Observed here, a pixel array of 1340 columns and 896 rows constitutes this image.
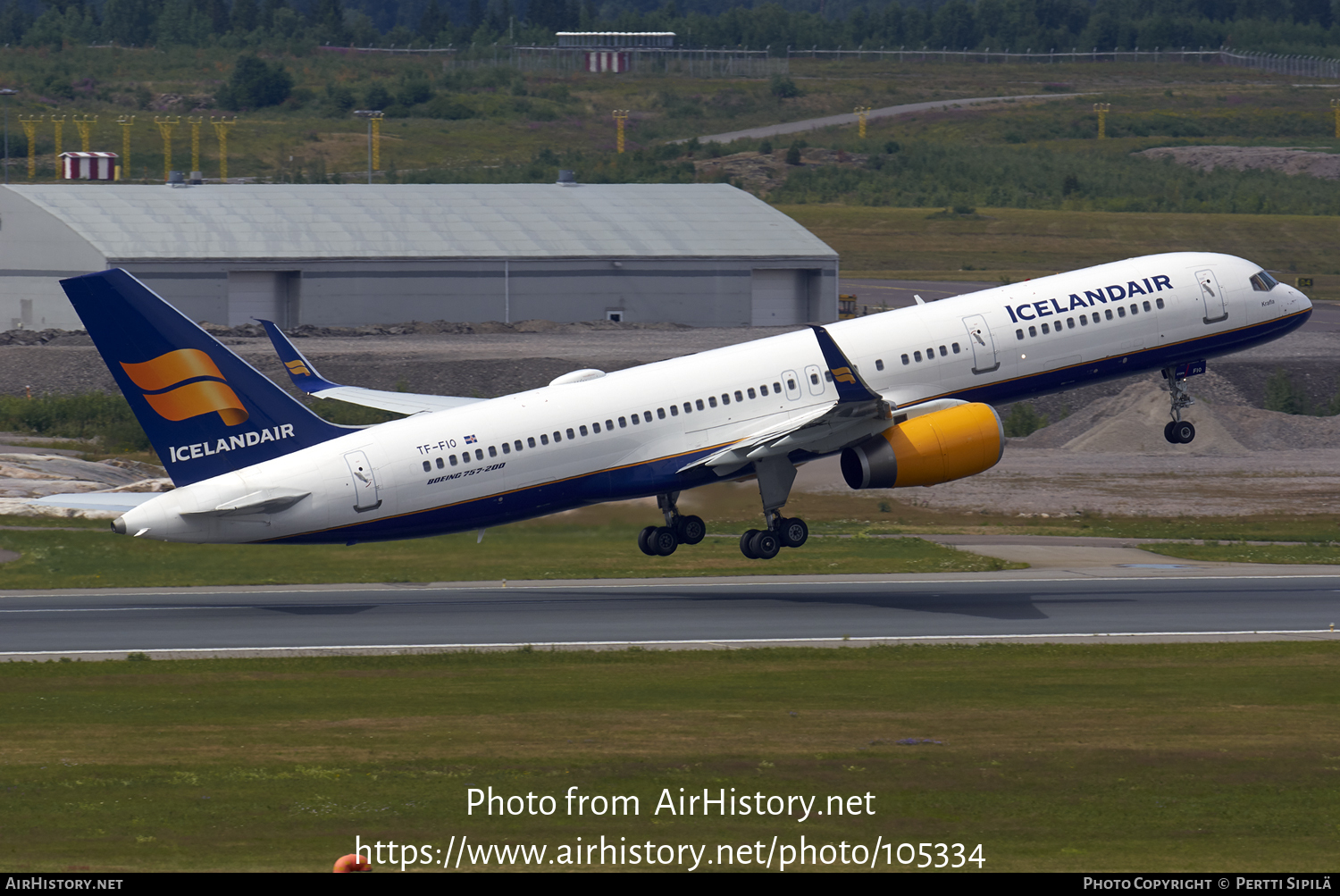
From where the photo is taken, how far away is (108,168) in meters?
137

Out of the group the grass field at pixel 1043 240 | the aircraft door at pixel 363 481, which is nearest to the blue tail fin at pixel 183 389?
the aircraft door at pixel 363 481

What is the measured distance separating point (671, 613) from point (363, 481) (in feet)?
28.7

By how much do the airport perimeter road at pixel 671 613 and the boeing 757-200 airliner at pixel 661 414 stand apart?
231 centimetres

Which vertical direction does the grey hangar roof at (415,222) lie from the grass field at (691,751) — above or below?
above

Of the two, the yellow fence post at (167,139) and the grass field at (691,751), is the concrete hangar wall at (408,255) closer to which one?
the yellow fence post at (167,139)

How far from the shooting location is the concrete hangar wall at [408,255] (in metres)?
100

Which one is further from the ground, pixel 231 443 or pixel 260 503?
pixel 231 443

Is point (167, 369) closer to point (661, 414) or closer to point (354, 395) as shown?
point (354, 395)

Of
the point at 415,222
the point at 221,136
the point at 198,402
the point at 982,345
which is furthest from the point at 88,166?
the point at 982,345

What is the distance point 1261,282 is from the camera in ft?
180

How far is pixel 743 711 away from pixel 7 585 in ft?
88.4

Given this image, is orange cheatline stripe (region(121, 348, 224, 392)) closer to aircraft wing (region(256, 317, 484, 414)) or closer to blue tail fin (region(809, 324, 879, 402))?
aircraft wing (region(256, 317, 484, 414))

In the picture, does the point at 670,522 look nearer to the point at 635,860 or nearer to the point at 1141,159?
Result: the point at 635,860

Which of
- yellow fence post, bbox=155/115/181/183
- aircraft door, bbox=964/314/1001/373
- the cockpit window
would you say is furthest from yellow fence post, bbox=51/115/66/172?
the cockpit window
